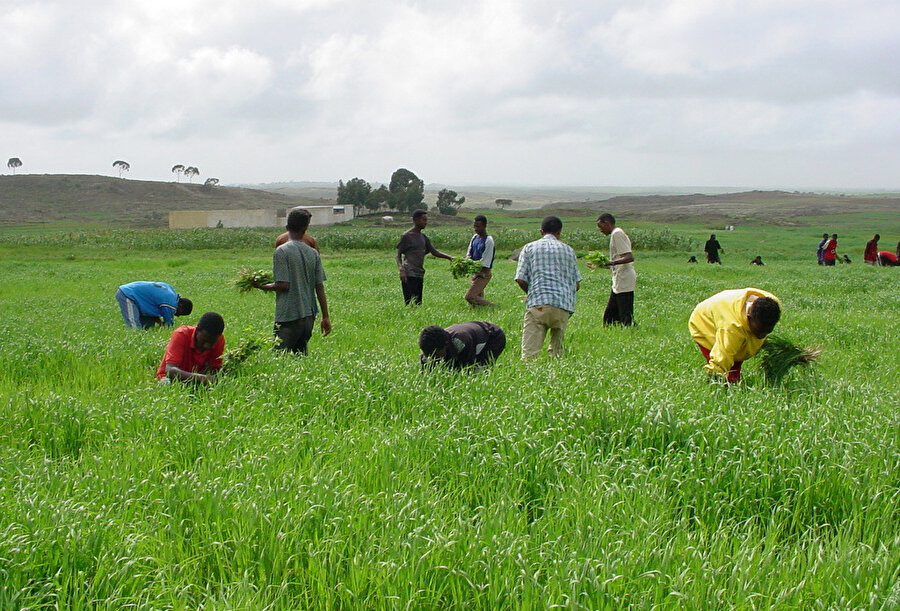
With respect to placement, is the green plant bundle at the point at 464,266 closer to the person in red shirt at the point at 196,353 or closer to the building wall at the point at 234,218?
the person in red shirt at the point at 196,353

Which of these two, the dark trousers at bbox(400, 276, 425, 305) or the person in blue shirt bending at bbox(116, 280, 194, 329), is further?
the dark trousers at bbox(400, 276, 425, 305)

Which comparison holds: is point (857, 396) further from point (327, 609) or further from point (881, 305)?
point (881, 305)

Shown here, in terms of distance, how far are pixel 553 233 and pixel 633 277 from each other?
2.78 metres

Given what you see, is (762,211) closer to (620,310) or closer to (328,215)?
(328,215)

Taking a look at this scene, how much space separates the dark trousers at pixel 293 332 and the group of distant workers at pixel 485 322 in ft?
0.04

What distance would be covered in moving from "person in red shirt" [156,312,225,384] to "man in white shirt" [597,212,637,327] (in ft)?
19.7

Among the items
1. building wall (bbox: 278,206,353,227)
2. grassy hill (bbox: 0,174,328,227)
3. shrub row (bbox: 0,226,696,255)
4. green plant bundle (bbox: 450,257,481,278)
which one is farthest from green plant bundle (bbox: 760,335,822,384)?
grassy hill (bbox: 0,174,328,227)

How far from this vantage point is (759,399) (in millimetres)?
5555

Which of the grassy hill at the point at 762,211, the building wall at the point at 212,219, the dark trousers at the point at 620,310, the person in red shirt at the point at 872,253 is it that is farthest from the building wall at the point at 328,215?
the dark trousers at the point at 620,310

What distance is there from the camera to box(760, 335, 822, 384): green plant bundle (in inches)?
256

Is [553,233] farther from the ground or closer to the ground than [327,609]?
farther from the ground

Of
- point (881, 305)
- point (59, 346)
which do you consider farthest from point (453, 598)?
point (881, 305)

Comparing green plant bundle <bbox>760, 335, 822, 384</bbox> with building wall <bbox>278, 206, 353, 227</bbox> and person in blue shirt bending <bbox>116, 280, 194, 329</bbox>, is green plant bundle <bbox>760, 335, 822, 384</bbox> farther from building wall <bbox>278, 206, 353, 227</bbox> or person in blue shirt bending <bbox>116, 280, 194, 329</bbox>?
building wall <bbox>278, 206, 353, 227</bbox>

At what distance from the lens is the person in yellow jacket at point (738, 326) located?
19.2 ft
